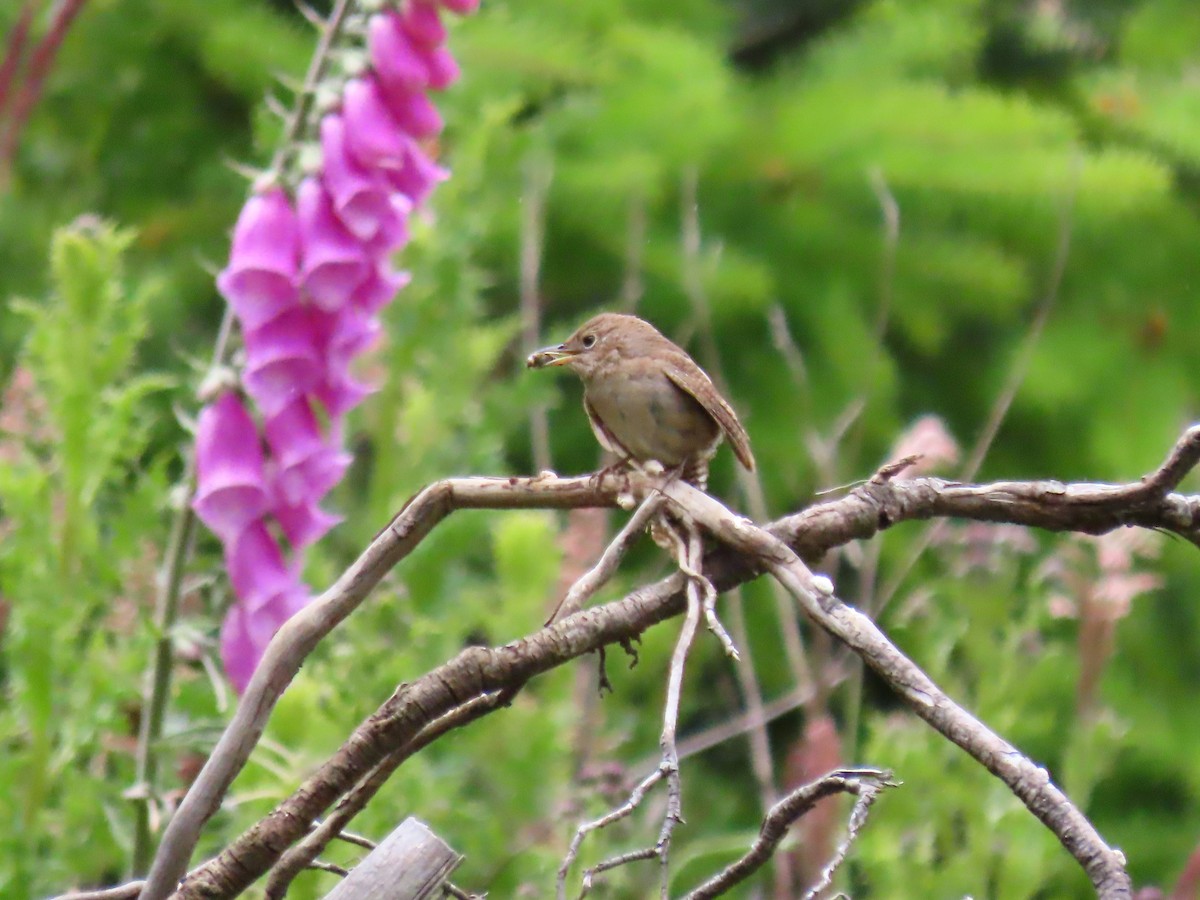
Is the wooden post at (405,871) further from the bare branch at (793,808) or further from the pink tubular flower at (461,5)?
the pink tubular flower at (461,5)

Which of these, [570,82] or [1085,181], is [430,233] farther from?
[1085,181]

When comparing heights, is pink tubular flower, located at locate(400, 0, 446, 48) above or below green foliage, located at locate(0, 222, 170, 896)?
above

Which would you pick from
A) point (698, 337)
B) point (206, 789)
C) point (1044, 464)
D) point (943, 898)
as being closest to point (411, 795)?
point (943, 898)

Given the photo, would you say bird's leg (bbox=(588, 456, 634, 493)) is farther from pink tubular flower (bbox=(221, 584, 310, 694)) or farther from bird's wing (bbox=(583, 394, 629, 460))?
pink tubular flower (bbox=(221, 584, 310, 694))

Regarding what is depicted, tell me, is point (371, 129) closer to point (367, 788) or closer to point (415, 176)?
point (415, 176)

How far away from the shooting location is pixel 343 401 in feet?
4.40

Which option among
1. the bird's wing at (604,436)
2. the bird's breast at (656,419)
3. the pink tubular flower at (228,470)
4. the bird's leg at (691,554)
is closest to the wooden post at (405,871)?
the bird's leg at (691,554)

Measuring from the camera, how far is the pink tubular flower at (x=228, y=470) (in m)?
1.27

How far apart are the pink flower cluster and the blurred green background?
0.58 feet

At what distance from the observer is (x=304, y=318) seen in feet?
4.32

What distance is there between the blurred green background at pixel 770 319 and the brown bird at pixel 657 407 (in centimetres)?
27

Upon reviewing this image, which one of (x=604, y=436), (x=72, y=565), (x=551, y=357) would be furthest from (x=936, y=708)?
(x=72, y=565)

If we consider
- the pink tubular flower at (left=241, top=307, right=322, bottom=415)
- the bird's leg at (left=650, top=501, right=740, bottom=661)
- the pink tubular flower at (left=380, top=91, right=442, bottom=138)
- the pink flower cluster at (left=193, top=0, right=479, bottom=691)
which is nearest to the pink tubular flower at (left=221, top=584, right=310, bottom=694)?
the pink flower cluster at (left=193, top=0, right=479, bottom=691)

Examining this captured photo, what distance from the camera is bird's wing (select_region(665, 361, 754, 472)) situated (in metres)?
1.13
